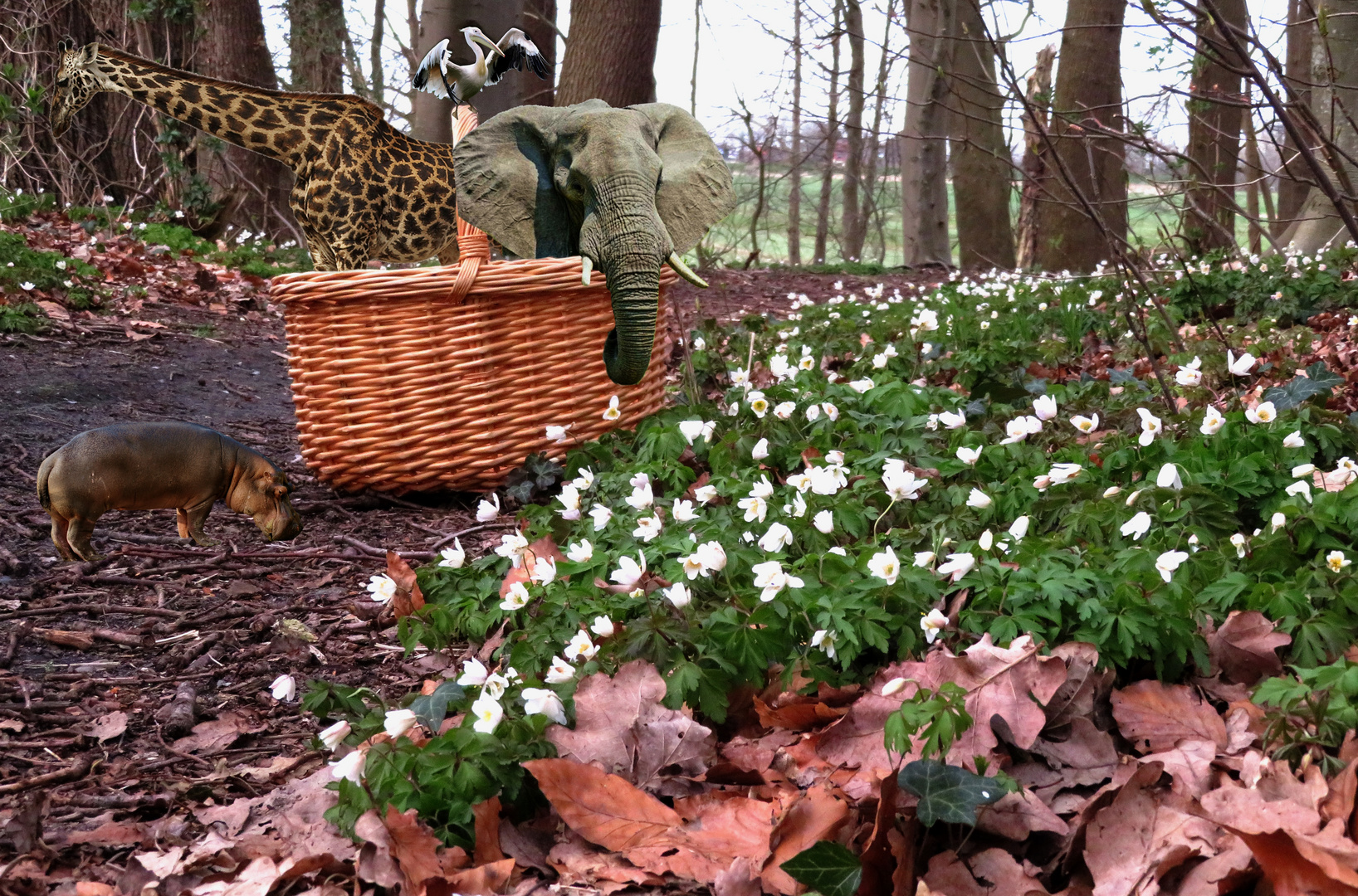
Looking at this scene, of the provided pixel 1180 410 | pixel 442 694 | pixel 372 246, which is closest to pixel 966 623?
pixel 442 694

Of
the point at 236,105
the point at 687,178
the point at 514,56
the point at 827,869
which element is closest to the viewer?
the point at 827,869

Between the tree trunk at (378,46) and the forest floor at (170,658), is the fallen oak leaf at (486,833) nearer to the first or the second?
the forest floor at (170,658)

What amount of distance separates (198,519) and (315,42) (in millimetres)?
12653

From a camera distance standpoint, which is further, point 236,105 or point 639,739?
point 236,105

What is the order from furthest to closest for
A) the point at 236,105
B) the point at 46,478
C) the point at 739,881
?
the point at 236,105
the point at 46,478
the point at 739,881

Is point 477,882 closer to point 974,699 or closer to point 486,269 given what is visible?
point 974,699

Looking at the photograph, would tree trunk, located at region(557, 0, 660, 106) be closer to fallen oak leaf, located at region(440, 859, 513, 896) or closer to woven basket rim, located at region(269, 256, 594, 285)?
woven basket rim, located at region(269, 256, 594, 285)

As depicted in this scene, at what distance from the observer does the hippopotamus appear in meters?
3.64

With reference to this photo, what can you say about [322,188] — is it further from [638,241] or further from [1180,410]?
[1180,410]

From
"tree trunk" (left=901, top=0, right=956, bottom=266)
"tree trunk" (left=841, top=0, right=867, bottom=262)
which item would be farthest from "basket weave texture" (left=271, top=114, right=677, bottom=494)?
"tree trunk" (left=841, top=0, right=867, bottom=262)

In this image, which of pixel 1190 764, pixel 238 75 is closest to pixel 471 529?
pixel 1190 764

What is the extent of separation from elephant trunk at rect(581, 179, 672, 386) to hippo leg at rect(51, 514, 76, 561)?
199 centimetres

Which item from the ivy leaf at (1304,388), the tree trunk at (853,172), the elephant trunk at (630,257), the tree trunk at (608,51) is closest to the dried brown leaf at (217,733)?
the elephant trunk at (630,257)

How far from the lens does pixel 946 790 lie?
6.11 ft
